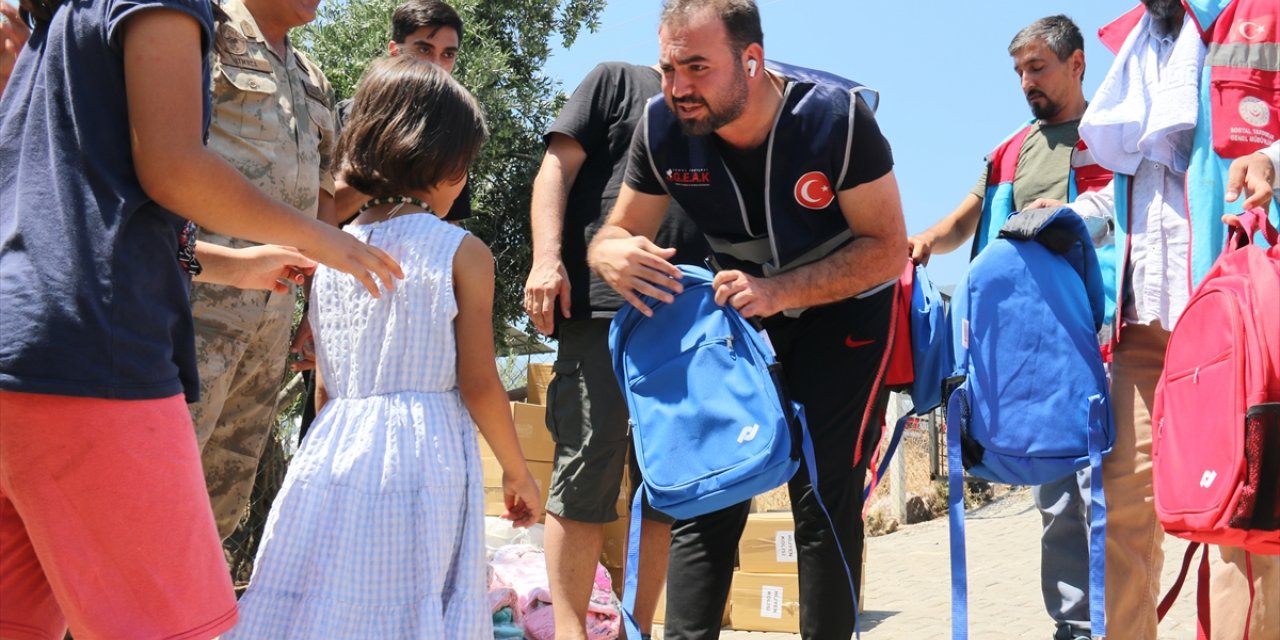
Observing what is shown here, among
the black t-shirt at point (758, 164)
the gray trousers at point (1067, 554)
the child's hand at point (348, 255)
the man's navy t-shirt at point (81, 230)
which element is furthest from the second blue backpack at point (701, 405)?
the gray trousers at point (1067, 554)

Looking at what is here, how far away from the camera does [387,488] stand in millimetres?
2969

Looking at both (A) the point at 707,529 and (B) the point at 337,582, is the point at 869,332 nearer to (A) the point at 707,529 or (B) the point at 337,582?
(A) the point at 707,529

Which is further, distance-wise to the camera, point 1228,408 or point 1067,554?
point 1067,554

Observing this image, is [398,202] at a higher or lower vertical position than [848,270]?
higher

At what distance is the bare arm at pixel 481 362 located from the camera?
313cm

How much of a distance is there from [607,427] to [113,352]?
2257 millimetres

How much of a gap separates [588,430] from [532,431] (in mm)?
2140

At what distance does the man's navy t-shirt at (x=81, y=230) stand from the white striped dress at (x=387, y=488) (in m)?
0.75

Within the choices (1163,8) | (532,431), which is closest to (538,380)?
(532,431)

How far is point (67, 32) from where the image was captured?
222 cm

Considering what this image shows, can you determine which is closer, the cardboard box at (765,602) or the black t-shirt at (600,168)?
the black t-shirt at (600,168)

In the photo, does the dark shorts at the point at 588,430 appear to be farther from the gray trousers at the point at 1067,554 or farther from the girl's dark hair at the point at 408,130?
the gray trousers at the point at 1067,554

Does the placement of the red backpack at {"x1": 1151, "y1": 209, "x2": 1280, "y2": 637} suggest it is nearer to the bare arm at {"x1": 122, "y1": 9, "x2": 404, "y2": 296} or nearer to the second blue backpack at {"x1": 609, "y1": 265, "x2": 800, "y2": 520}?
the second blue backpack at {"x1": 609, "y1": 265, "x2": 800, "y2": 520}

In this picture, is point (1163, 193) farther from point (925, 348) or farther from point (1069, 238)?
point (925, 348)
